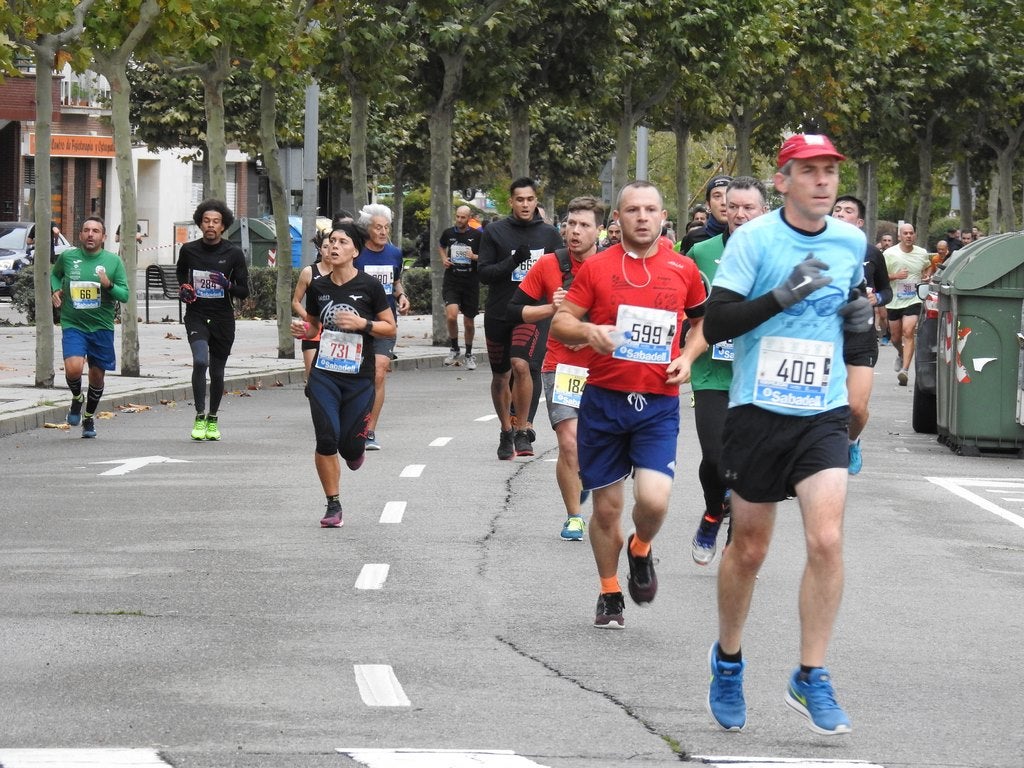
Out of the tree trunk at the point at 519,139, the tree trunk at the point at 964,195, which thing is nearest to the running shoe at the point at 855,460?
the tree trunk at the point at 519,139

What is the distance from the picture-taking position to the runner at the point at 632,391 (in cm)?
761

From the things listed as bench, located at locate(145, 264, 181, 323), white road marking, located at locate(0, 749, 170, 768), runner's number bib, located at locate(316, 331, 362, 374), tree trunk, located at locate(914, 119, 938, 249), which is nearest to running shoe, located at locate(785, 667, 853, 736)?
white road marking, located at locate(0, 749, 170, 768)

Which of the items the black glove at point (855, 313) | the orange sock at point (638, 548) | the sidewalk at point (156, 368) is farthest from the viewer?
the sidewalk at point (156, 368)

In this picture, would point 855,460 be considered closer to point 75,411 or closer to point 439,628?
point 75,411

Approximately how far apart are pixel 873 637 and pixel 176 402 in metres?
12.5

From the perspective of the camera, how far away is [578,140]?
6531 cm

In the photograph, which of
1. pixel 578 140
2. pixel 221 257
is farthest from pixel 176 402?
pixel 578 140

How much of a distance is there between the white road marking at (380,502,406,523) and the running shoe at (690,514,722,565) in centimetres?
210

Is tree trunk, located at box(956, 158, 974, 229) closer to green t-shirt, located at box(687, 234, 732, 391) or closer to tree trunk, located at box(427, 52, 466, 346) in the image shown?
tree trunk, located at box(427, 52, 466, 346)

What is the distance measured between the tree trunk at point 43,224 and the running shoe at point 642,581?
39.5ft

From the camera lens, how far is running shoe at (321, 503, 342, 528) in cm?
1048

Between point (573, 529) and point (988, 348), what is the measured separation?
6.63m

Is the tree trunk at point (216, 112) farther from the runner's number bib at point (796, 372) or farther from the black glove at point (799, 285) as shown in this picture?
the black glove at point (799, 285)

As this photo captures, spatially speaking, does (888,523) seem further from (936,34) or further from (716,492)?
(936,34)
